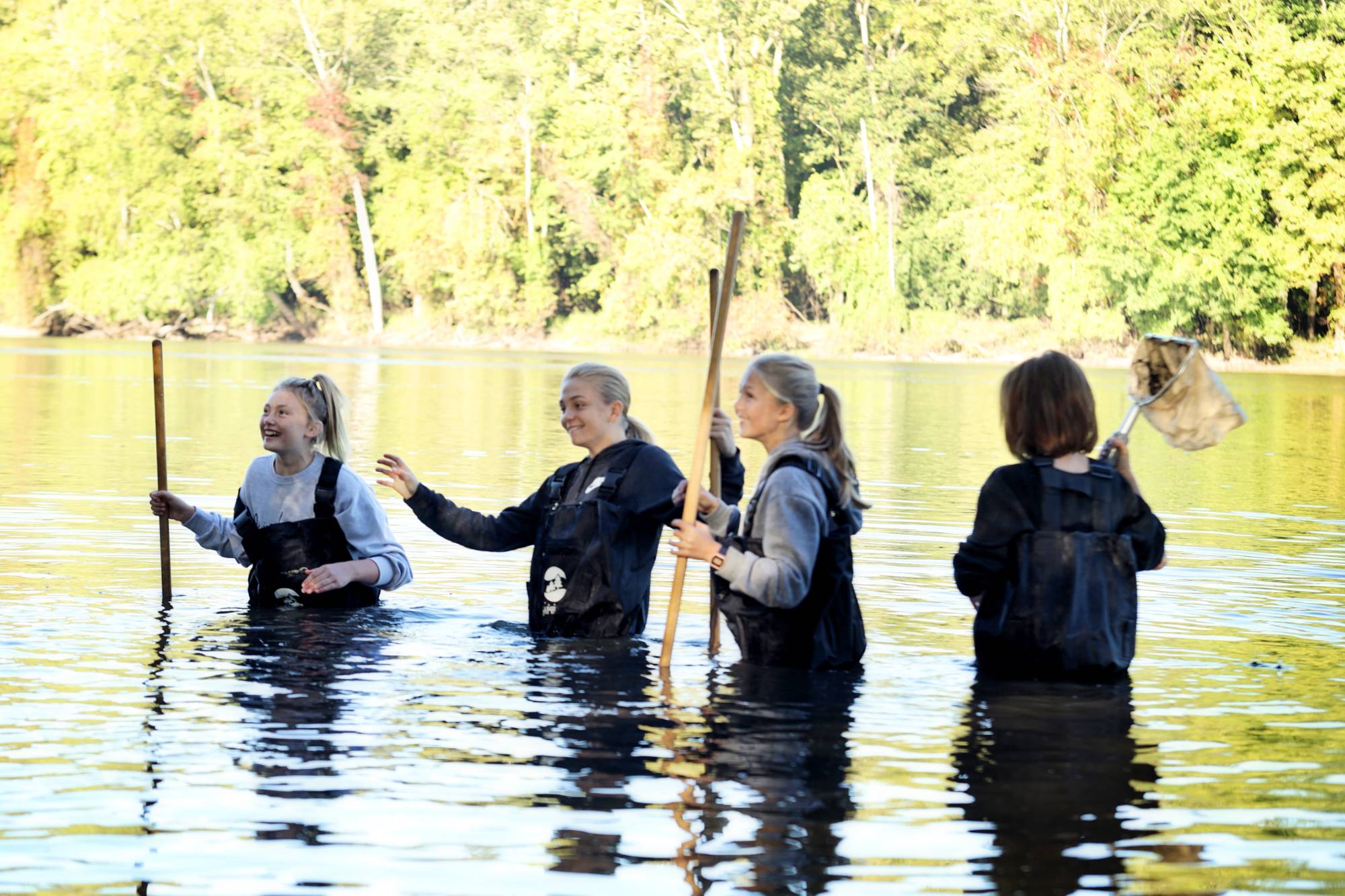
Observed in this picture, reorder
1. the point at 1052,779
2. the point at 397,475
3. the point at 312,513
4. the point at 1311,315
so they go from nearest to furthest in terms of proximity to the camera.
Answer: the point at 1052,779, the point at 397,475, the point at 312,513, the point at 1311,315

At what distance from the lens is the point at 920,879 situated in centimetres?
494

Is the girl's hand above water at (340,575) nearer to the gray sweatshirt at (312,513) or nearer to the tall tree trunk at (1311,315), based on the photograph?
the gray sweatshirt at (312,513)

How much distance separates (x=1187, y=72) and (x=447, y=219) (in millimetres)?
25813

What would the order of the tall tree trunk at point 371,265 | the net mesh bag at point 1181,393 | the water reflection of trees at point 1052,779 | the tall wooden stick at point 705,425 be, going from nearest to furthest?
1. the water reflection of trees at point 1052,779
2. the tall wooden stick at point 705,425
3. the net mesh bag at point 1181,393
4. the tall tree trunk at point 371,265

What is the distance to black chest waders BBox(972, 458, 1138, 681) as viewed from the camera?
271 inches

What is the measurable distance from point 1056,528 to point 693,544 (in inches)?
51.4

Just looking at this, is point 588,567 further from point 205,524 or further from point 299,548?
point 205,524

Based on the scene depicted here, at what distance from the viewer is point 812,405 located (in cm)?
701

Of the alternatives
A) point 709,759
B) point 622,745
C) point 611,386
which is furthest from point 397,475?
point 709,759

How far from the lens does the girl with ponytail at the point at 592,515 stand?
7.89m

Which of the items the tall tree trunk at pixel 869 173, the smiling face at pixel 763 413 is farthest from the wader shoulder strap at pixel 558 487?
the tall tree trunk at pixel 869 173

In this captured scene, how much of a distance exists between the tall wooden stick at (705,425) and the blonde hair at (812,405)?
8.2 inches

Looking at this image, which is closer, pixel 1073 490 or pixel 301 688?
pixel 1073 490

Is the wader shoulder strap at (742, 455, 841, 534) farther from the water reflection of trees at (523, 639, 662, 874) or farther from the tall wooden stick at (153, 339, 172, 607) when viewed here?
the tall wooden stick at (153, 339, 172, 607)
